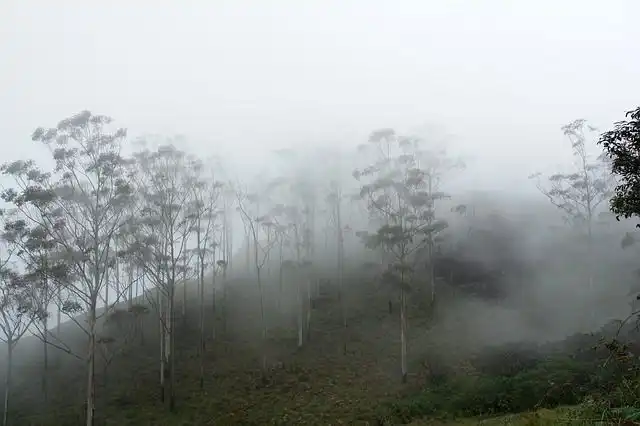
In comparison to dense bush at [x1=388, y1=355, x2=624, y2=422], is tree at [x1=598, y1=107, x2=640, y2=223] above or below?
above

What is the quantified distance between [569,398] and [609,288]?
28779 mm

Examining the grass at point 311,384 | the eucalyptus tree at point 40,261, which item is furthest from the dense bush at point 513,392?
the eucalyptus tree at point 40,261

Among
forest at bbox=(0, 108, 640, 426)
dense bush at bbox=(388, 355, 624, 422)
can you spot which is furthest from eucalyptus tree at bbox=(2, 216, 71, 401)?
dense bush at bbox=(388, 355, 624, 422)

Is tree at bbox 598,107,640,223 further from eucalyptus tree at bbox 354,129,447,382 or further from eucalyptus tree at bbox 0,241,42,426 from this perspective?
eucalyptus tree at bbox 0,241,42,426

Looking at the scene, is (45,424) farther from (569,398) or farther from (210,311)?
(569,398)

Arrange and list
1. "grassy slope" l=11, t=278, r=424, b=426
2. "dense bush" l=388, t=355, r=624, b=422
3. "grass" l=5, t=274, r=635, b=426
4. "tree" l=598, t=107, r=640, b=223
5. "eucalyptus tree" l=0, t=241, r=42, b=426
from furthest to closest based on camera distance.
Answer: "eucalyptus tree" l=0, t=241, r=42, b=426 < "grassy slope" l=11, t=278, r=424, b=426 < "grass" l=5, t=274, r=635, b=426 < "dense bush" l=388, t=355, r=624, b=422 < "tree" l=598, t=107, r=640, b=223

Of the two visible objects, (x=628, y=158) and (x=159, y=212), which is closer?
(x=628, y=158)

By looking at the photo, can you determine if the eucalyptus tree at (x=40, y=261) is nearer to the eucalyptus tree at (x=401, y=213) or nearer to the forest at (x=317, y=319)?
the forest at (x=317, y=319)

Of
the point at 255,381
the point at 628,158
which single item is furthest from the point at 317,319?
the point at 628,158

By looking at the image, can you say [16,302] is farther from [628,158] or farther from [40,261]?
[628,158]

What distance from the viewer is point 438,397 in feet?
70.2

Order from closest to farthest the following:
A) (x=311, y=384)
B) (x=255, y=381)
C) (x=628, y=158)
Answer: (x=628, y=158) < (x=311, y=384) < (x=255, y=381)

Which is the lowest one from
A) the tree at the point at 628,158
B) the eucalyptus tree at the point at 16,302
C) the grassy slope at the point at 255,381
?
the grassy slope at the point at 255,381

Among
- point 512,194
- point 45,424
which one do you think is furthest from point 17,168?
point 512,194
